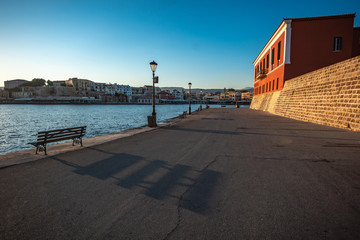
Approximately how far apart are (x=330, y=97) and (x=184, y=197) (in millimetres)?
A: 15236

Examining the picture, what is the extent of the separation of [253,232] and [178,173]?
7.98ft

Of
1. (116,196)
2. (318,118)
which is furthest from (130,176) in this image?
(318,118)

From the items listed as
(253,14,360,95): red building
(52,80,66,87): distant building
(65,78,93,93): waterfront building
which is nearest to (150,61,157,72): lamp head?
(253,14,360,95): red building

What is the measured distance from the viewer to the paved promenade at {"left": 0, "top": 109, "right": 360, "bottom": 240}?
8.44 feet

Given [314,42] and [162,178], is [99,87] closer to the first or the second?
[314,42]

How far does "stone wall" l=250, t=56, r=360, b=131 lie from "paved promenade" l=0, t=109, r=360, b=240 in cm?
703

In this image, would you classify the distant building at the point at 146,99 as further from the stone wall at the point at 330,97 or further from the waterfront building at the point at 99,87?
the stone wall at the point at 330,97

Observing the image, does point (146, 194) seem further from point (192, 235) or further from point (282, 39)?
point (282, 39)

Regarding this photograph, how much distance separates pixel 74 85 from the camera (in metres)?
147

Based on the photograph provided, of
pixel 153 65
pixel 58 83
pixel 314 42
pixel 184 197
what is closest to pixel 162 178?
pixel 184 197

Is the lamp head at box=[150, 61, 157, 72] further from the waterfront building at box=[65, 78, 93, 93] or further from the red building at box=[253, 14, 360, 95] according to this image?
the waterfront building at box=[65, 78, 93, 93]

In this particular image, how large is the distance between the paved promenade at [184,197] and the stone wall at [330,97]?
23.1 ft

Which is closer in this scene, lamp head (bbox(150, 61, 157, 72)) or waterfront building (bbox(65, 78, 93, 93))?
lamp head (bbox(150, 61, 157, 72))

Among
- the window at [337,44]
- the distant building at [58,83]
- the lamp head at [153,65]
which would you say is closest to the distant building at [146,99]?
the distant building at [58,83]
